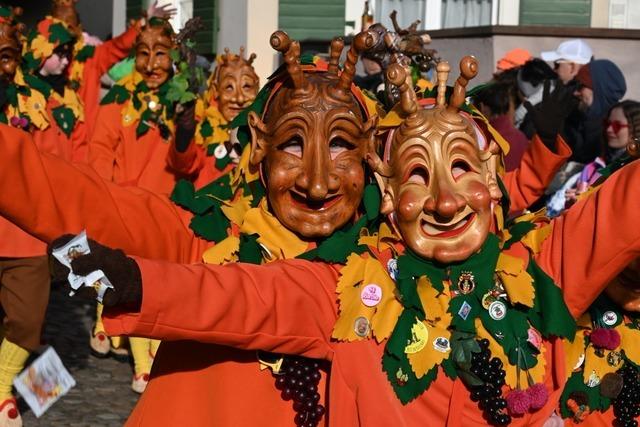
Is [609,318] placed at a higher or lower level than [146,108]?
lower

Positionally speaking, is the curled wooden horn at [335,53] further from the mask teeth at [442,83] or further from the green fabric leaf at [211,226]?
the green fabric leaf at [211,226]

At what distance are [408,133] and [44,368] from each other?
1.99 metres

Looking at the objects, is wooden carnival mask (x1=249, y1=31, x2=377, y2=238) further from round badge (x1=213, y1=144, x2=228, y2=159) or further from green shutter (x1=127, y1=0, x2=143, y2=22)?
green shutter (x1=127, y1=0, x2=143, y2=22)

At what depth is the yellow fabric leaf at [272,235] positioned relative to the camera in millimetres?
4387

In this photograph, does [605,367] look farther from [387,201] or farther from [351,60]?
[351,60]

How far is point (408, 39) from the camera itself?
6098 mm

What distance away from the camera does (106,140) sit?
26.5ft

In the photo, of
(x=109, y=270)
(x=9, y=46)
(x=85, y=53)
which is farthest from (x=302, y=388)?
(x=85, y=53)

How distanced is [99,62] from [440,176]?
6.13 m

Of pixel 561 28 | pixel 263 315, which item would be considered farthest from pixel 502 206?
pixel 561 28

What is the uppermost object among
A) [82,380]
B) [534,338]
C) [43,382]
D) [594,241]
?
[594,241]

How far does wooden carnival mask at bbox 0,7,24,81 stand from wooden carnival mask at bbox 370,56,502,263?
4013 mm

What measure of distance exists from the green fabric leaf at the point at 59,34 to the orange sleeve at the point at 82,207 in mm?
4302

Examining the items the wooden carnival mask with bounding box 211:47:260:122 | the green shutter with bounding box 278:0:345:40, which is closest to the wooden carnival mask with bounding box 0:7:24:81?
the wooden carnival mask with bounding box 211:47:260:122
